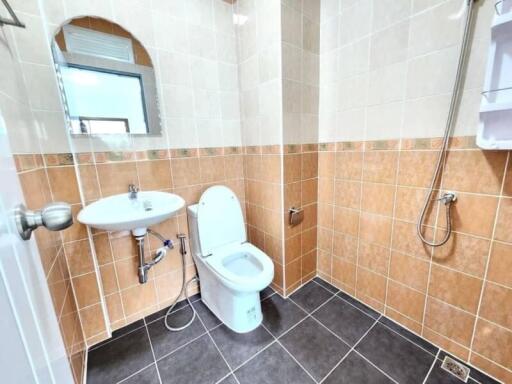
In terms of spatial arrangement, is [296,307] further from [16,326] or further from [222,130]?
[16,326]

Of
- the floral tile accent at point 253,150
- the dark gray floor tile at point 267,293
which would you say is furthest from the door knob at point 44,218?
the dark gray floor tile at point 267,293

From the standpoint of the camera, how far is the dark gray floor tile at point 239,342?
1.26 m

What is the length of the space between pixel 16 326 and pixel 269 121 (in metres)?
1.42

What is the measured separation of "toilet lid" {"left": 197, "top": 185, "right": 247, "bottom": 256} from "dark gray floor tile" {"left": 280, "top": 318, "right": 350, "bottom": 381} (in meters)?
0.70

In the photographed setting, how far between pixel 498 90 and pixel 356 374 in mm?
1443

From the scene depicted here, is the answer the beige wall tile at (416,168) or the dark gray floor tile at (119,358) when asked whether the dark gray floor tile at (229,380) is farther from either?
Answer: the beige wall tile at (416,168)

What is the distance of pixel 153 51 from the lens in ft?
4.40

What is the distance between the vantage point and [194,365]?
4.03 ft

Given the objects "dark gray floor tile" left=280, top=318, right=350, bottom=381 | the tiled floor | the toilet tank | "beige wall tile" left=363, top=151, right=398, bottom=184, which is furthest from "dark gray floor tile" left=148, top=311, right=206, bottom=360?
"beige wall tile" left=363, top=151, right=398, bottom=184

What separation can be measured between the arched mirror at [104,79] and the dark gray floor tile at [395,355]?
1.84 m

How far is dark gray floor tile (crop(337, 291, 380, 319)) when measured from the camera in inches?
60.1

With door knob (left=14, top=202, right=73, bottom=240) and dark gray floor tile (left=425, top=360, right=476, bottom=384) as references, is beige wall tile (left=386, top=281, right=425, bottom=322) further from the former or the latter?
door knob (left=14, top=202, right=73, bottom=240)

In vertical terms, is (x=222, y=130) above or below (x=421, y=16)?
below

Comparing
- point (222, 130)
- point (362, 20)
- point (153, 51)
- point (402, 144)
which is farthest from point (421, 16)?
point (153, 51)
